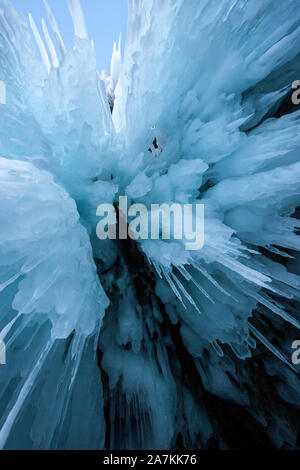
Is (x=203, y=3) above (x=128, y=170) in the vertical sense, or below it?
above

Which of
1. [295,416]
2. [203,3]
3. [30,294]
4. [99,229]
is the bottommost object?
[295,416]

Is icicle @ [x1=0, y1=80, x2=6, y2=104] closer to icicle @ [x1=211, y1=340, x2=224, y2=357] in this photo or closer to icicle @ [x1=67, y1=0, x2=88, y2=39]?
icicle @ [x1=67, y1=0, x2=88, y2=39]

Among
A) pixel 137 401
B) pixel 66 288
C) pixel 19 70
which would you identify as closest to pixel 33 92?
pixel 19 70

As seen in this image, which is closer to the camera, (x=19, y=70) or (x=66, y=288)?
(x=66, y=288)

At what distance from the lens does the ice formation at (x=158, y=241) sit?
1.15 m

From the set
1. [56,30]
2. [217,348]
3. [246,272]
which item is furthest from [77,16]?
[217,348]

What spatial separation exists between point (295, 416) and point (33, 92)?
2.62 meters

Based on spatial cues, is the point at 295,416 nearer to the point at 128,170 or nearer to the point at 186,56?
the point at 128,170

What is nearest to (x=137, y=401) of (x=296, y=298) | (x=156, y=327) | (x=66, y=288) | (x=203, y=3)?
(x=156, y=327)

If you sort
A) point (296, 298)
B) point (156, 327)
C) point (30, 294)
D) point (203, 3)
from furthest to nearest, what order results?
point (156, 327)
point (296, 298)
point (203, 3)
point (30, 294)

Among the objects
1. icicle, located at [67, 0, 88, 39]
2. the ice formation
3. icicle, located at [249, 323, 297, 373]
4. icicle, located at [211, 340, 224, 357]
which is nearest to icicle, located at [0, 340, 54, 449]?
the ice formation

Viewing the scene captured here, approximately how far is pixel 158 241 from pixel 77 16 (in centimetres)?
143

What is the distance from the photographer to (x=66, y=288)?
1.09m

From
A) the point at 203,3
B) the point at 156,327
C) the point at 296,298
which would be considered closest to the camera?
the point at 203,3
